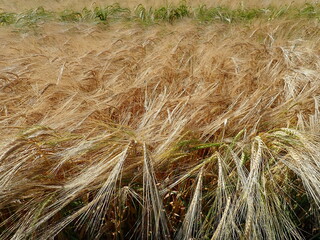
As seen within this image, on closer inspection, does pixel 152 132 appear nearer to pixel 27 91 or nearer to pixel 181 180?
pixel 181 180

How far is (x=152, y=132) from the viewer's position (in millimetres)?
1319

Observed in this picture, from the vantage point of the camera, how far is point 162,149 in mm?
1216

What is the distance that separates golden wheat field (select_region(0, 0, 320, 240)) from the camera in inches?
42.0

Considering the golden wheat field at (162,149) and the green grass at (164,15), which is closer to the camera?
the golden wheat field at (162,149)

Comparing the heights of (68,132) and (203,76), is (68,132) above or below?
above

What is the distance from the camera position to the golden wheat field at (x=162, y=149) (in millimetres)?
1066

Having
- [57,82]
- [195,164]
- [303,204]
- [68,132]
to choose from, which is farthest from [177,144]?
[57,82]

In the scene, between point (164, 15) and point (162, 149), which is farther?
point (164, 15)

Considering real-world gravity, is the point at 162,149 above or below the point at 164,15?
above

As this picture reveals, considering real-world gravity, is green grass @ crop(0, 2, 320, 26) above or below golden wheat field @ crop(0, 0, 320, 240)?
below

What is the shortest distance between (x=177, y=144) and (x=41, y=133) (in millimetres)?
489

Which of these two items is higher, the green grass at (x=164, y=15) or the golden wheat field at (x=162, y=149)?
the golden wheat field at (x=162, y=149)


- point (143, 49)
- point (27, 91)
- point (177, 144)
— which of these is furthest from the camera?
point (143, 49)

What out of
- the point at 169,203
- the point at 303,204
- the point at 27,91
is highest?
the point at 27,91
